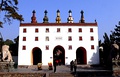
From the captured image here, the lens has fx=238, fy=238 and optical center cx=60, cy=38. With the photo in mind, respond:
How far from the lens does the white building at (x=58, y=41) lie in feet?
161

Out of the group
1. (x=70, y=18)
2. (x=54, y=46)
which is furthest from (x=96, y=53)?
(x=70, y=18)

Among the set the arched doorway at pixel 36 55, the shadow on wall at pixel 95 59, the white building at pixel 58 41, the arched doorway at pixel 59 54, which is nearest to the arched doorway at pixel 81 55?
the white building at pixel 58 41

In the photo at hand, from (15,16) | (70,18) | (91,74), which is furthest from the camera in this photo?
(70,18)

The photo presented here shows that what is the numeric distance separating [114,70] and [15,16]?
13458 mm

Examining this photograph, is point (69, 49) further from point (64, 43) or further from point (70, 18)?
point (70, 18)

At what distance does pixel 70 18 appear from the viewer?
58188 millimetres

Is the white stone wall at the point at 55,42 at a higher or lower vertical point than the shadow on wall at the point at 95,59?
higher

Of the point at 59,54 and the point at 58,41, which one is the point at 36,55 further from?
the point at 58,41

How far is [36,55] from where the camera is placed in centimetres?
5197

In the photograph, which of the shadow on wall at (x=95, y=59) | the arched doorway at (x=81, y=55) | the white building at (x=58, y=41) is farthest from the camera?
the arched doorway at (x=81, y=55)

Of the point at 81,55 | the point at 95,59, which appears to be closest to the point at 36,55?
the point at 81,55

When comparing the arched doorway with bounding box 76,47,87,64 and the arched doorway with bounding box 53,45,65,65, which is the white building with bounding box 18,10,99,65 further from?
the arched doorway with bounding box 53,45,65,65

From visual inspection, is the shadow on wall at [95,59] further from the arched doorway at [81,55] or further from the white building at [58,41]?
the arched doorway at [81,55]

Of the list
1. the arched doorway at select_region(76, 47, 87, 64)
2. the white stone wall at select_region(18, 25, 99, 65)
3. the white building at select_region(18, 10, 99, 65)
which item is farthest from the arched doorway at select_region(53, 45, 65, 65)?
the arched doorway at select_region(76, 47, 87, 64)
